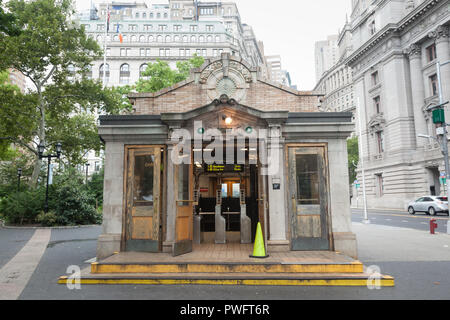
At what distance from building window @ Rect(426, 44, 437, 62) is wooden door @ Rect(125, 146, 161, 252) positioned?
3798cm

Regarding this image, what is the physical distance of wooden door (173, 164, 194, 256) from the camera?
341 inches

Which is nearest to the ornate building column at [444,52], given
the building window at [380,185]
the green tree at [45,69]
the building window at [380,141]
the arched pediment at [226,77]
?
the building window at [380,141]

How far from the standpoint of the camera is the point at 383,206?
40.4 m

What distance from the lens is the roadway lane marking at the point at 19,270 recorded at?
6.57 m

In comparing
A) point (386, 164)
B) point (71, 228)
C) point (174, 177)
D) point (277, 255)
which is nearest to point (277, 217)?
point (277, 255)

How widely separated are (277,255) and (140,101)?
6.56 meters

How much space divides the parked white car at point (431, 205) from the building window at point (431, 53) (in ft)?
56.8

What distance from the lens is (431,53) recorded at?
36281 mm

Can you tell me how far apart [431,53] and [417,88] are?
4.05m

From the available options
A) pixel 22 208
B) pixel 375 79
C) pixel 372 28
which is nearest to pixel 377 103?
pixel 375 79

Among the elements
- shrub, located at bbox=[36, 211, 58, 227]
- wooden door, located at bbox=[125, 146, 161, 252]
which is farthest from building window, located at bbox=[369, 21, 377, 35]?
shrub, located at bbox=[36, 211, 58, 227]

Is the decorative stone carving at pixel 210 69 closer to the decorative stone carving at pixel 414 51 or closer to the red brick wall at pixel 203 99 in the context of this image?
the red brick wall at pixel 203 99
